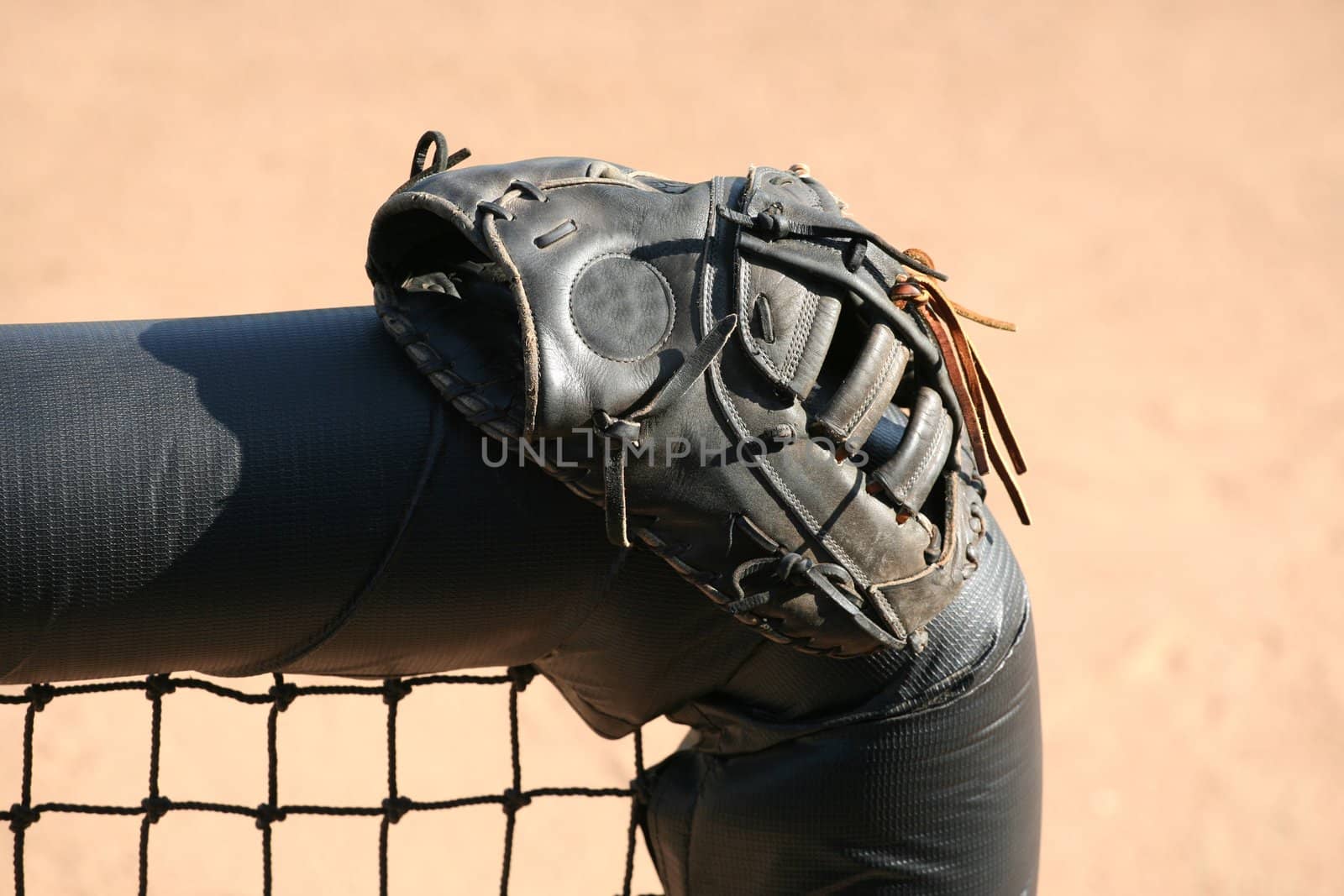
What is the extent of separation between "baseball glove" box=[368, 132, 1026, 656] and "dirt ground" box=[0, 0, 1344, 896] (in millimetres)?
1593

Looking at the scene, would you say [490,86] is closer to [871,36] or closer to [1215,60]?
[871,36]

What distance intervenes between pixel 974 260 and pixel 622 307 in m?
2.89

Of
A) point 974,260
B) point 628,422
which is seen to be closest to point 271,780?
point 628,422

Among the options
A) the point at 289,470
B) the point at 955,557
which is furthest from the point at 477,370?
the point at 955,557

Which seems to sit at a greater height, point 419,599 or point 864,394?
Answer: point 864,394

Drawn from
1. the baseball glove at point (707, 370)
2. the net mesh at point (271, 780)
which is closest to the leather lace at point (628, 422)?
the baseball glove at point (707, 370)

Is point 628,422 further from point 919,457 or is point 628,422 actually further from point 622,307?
point 919,457

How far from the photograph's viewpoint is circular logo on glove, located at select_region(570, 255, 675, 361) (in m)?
0.87

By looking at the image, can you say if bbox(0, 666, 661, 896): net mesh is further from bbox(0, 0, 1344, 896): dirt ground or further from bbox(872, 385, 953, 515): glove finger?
bbox(0, 0, 1344, 896): dirt ground

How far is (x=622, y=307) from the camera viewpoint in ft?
2.90

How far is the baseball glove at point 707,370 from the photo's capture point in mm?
869

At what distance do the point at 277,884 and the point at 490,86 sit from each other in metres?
2.35

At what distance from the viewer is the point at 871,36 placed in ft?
13.9

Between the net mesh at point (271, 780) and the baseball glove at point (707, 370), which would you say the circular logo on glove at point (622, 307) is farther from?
the net mesh at point (271, 780)
